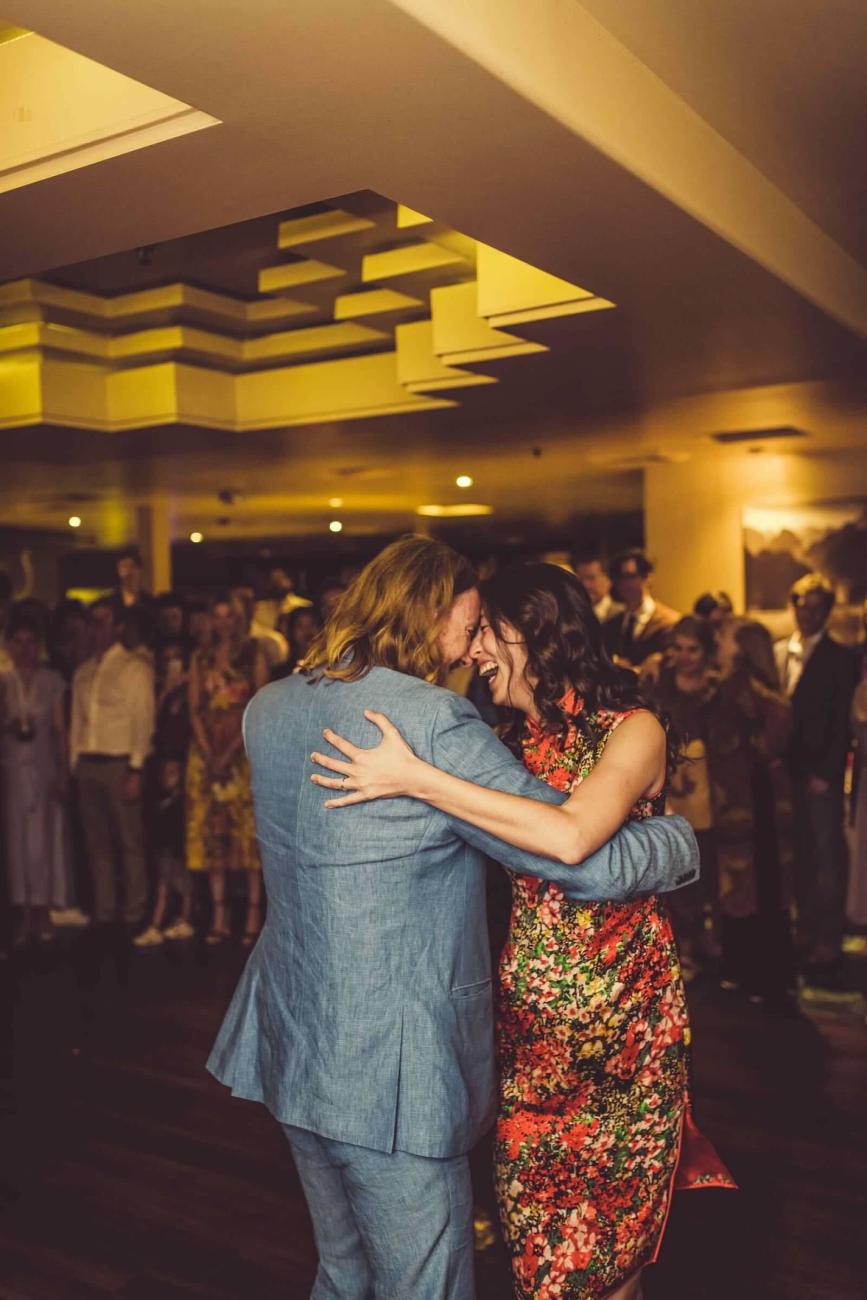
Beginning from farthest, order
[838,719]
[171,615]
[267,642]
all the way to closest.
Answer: [171,615] < [267,642] < [838,719]

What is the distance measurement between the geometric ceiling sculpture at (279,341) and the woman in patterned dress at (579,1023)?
9.13ft

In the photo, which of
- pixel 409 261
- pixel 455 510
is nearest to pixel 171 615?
pixel 409 261

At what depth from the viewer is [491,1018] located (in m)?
1.79

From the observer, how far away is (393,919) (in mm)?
1646

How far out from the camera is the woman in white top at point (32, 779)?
6062 mm

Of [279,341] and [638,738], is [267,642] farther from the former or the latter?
[638,738]

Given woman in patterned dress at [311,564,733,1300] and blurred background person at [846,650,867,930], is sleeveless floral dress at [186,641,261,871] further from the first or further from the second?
woman in patterned dress at [311,564,733,1300]

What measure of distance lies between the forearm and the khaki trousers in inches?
184

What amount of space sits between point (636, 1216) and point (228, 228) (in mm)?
3793

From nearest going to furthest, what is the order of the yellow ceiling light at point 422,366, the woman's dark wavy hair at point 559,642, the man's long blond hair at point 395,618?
the man's long blond hair at point 395,618 < the woman's dark wavy hair at point 559,642 < the yellow ceiling light at point 422,366

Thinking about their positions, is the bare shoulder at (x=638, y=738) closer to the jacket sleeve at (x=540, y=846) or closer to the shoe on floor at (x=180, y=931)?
the jacket sleeve at (x=540, y=846)

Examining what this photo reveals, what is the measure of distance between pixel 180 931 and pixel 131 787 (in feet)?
2.43

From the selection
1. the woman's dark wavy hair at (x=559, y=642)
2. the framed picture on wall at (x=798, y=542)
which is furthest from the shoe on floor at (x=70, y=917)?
the framed picture on wall at (x=798, y=542)

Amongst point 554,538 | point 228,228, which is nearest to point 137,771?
point 228,228
